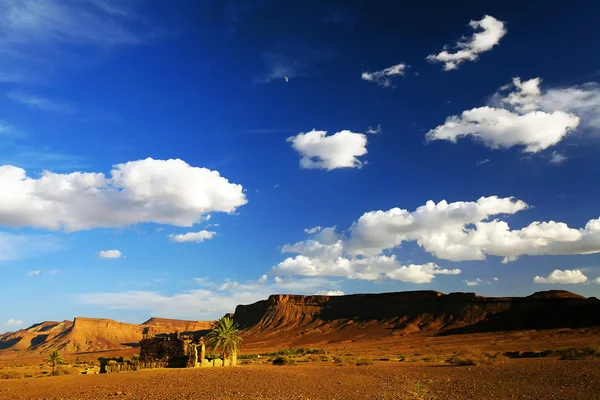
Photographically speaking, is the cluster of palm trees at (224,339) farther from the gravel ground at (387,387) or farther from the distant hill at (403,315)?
the distant hill at (403,315)

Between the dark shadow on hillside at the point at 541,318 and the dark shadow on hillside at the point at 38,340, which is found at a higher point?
the dark shadow on hillside at the point at 541,318

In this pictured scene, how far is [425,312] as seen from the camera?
393 ft

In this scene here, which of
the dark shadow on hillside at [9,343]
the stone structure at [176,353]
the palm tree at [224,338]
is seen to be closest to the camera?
the stone structure at [176,353]

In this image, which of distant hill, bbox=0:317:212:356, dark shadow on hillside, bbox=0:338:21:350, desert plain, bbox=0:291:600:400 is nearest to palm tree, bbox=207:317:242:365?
desert plain, bbox=0:291:600:400

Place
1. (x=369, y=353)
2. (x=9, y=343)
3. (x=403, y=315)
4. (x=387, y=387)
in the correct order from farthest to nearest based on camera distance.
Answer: (x=9, y=343)
(x=403, y=315)
(x=369, y=353)
(x=387, y=387)

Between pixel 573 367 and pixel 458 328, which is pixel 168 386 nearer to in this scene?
pixel 573 367

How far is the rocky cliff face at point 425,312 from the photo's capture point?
94.4 meters

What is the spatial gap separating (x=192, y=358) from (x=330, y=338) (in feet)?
229

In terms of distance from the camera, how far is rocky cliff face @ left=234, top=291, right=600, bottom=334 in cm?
9438

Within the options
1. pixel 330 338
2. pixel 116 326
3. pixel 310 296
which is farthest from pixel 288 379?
pixel 116 326

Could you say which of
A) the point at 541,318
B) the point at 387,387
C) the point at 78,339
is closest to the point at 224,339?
the point at 387,387

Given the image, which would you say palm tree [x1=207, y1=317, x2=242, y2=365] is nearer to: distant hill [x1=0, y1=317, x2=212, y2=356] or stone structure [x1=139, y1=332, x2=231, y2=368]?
stone structure [x1=139, y1=332, x2=231, y2=368]

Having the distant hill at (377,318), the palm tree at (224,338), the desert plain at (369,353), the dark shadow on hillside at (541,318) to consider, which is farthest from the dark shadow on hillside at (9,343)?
the palm tree at (224,338)

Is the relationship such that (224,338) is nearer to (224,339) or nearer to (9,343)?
(224,339)
